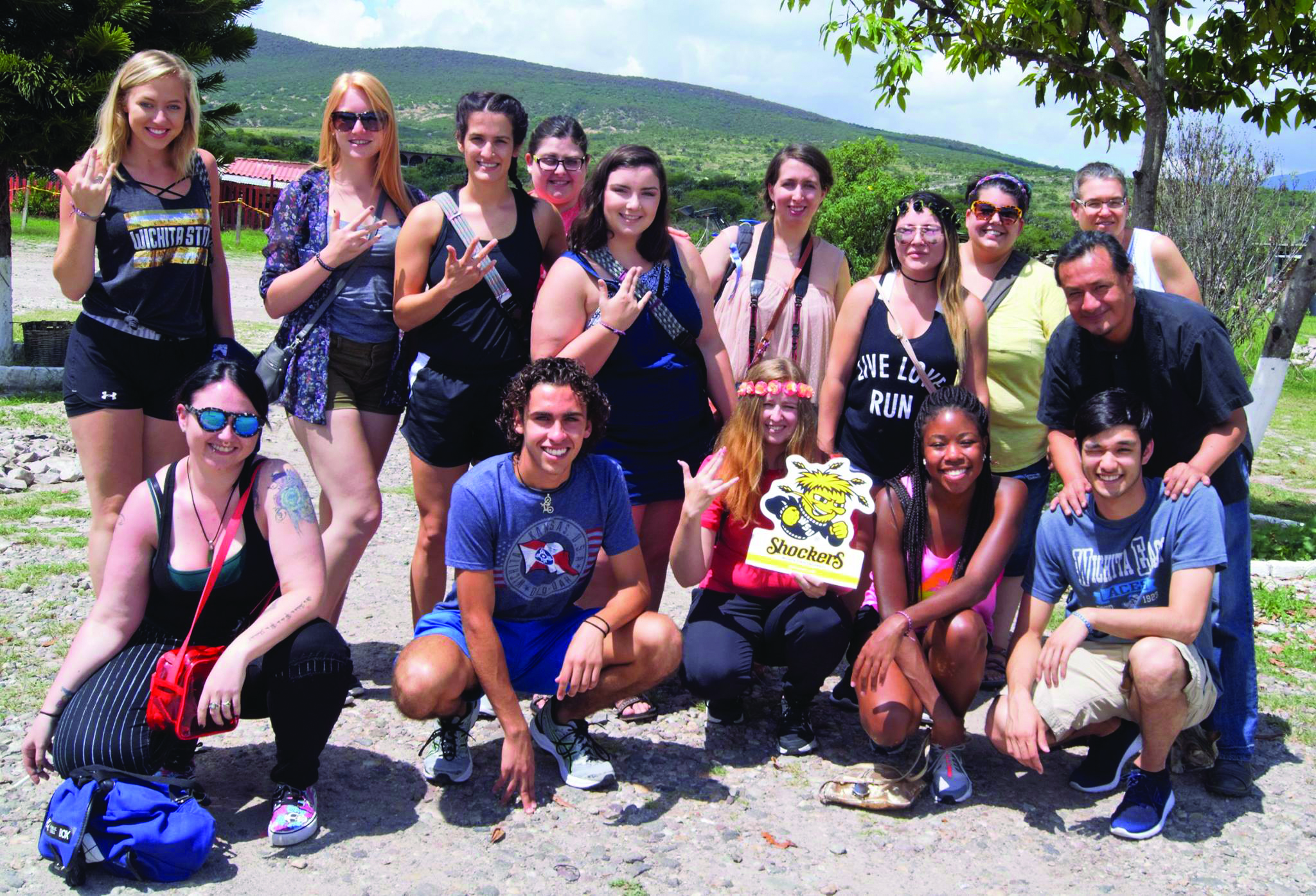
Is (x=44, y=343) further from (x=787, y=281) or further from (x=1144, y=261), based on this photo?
(x=1144, y=261)

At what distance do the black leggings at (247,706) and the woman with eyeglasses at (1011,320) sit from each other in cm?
274

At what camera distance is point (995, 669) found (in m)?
4.80

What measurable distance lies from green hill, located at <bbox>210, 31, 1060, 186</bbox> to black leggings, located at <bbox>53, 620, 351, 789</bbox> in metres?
87.7

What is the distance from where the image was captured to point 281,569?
11.2ft

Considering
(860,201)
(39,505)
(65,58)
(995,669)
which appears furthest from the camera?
(860,201)

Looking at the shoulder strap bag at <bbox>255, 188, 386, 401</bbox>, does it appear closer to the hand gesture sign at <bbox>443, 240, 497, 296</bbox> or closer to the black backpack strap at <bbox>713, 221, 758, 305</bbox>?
the hand gesture sign at <bbox>443, 240, 497, 296</bbox>

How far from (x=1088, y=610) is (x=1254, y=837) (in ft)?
2.99

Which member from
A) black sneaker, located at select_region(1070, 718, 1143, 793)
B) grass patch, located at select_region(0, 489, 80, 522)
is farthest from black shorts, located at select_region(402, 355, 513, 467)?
grass patch, located at select_region(0, 489, 80, 522)

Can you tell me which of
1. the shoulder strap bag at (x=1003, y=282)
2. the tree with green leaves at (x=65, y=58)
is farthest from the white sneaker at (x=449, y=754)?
the tree with green leaves at (x=65, y=58)

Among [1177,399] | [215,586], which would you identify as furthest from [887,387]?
[215,586]

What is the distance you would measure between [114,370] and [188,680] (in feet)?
4.39

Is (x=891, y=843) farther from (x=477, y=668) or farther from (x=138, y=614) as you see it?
(x=138, y=614)

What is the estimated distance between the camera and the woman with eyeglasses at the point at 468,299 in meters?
3.96

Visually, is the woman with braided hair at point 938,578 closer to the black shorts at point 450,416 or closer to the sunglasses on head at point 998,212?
the sunglasses on head at point 998,212
